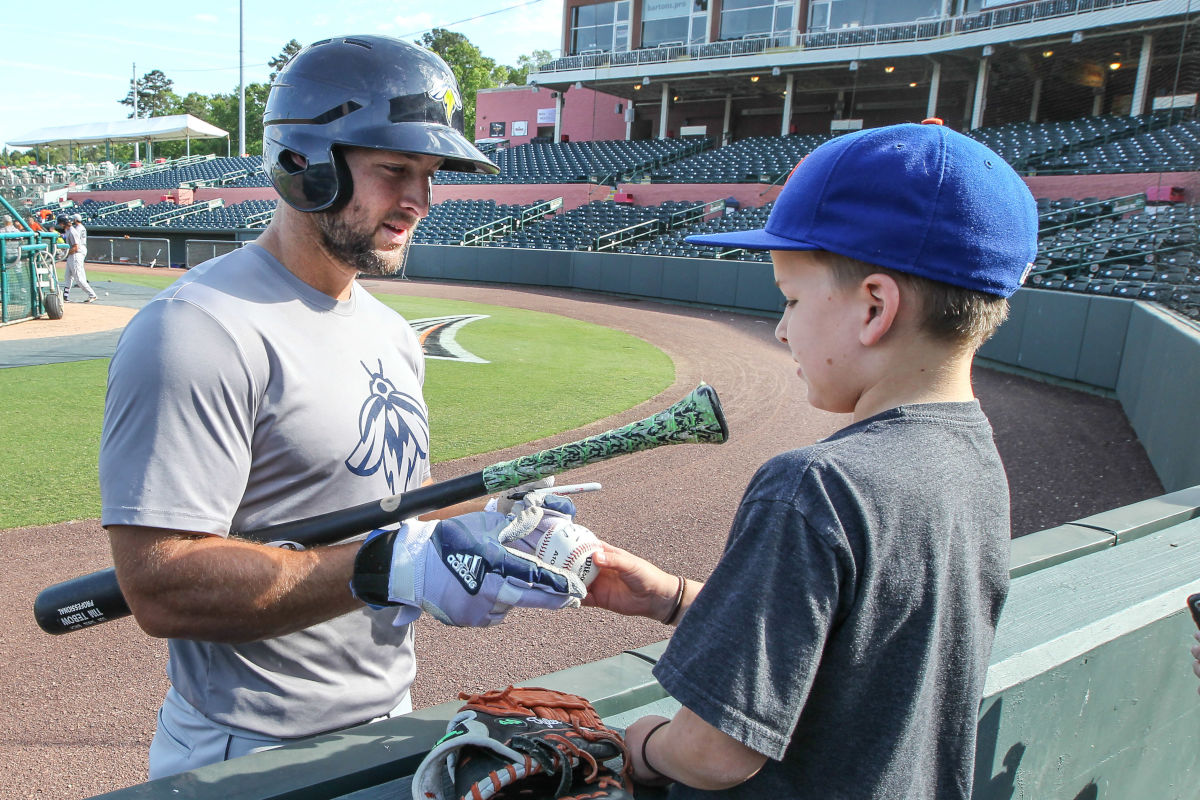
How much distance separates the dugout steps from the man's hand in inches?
10.8

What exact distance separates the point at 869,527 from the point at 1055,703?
4.29 ft

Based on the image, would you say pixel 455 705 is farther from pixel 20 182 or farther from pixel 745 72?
pixel 20 182

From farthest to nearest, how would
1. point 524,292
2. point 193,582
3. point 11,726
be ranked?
point 524,292 → point 11,726 → point 193,582

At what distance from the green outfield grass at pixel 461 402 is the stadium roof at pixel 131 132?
1883 inches

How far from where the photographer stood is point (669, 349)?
47.1 ft

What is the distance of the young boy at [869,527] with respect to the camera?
1.01 meters

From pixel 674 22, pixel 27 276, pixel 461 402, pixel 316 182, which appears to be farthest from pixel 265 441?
pixel 674 22

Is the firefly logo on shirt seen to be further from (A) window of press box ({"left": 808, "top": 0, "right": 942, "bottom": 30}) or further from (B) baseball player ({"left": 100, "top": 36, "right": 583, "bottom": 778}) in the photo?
(A) window of press box ({"left": 808, "top": 0, "right": 942, "bottom": 30})

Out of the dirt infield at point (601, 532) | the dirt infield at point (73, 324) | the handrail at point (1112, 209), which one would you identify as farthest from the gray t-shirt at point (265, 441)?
the handrail at point (1112, 209)

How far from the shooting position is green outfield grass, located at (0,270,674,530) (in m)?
6.05

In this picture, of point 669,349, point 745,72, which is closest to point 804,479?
point 669,349

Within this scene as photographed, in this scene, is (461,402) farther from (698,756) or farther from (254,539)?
(698,756)

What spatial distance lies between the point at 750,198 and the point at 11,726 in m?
27.9

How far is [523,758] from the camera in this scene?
1.21 metres
